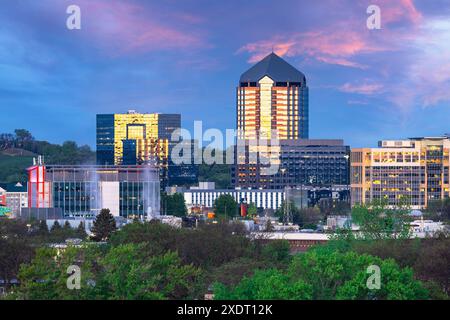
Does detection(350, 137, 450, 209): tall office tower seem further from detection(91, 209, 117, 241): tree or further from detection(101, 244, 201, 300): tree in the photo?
detection(101, 244, 201, 300): tree

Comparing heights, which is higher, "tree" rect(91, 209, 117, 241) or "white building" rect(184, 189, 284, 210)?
"tree" rect(91, 209, 117, 241)

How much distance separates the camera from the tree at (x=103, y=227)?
94100 mm

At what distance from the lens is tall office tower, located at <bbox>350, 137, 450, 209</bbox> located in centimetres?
16450

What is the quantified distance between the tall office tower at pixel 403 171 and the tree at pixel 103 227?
6780cm

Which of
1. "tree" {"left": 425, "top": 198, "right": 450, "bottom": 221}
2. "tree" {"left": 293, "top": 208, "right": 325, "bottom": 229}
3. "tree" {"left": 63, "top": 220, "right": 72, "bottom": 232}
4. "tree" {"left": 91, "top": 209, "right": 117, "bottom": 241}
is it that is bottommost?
"tree" {"left": 293, "top": 208, "right": 325, "bottom": 229}

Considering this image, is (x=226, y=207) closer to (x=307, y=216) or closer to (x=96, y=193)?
(x=307, y=216)

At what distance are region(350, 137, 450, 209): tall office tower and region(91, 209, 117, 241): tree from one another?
222ft

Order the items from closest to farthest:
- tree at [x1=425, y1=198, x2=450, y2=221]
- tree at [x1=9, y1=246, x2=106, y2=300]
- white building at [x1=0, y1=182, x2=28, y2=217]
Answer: tree at [x1=9, y1=246, x2=106, y2=300] → tree at [x1=425, y1=198, x2=450, y2=221] → white building at [x1=0, y1=182, x2=28, y2=217]

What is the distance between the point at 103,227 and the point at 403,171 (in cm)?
7712

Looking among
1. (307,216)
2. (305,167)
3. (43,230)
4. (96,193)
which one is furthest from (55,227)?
(305,167)

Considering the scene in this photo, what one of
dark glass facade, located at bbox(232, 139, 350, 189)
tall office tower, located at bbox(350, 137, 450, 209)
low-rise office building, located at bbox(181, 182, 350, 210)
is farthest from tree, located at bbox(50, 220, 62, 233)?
dark glass facade, located at bbox(232, 139, 350, 189)

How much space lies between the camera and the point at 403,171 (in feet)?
547
